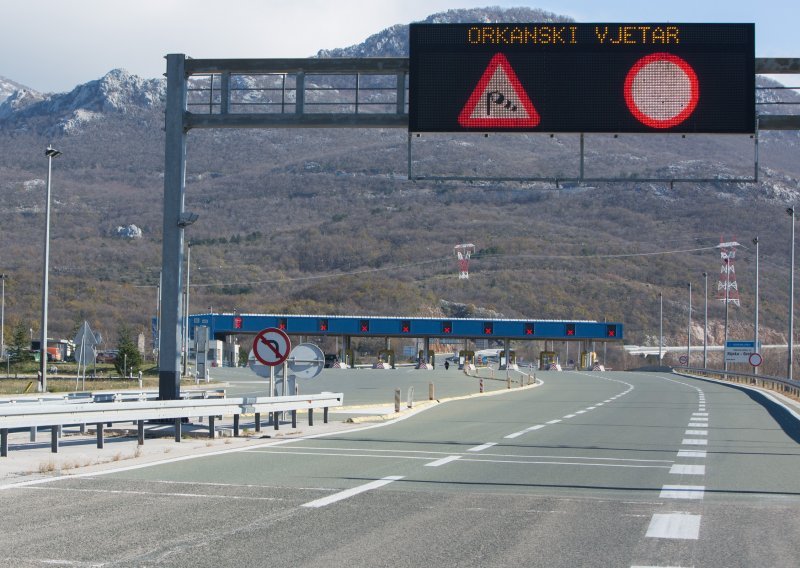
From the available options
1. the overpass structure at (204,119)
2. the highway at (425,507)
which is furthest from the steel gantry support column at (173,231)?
the highway at (425,507)

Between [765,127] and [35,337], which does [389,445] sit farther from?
[35,337]

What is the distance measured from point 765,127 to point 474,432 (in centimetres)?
817

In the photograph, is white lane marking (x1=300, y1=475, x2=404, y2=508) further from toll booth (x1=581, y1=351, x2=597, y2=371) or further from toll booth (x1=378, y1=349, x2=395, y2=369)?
toll booth (x1=581, y1=351, x2=597, y2=371)

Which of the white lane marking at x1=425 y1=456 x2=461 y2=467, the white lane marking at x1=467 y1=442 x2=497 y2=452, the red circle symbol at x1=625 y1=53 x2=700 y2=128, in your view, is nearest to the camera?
the white lane marking at x1=425 y1=456 x2=461 y2=467

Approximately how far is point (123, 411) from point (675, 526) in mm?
9391

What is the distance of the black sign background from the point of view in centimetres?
2038

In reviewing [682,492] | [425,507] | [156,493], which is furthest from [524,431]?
[156,493]

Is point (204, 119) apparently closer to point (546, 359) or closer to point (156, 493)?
point (156, 493)

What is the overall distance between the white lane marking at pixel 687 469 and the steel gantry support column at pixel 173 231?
10.5 m

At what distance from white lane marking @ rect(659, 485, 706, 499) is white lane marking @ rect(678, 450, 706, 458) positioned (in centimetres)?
441

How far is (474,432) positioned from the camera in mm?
22172

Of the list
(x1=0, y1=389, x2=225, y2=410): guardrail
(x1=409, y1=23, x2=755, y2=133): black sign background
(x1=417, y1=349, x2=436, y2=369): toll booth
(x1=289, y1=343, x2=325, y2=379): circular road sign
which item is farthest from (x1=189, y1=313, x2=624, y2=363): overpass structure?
(x1=409, y1=23, x2=755, y2=133): black sign background

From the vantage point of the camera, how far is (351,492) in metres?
12.0

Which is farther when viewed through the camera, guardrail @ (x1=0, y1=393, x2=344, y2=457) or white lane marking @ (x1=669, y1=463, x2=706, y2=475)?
white lane marking @ (x1=669, y1=463, x2=706, y2=475)
